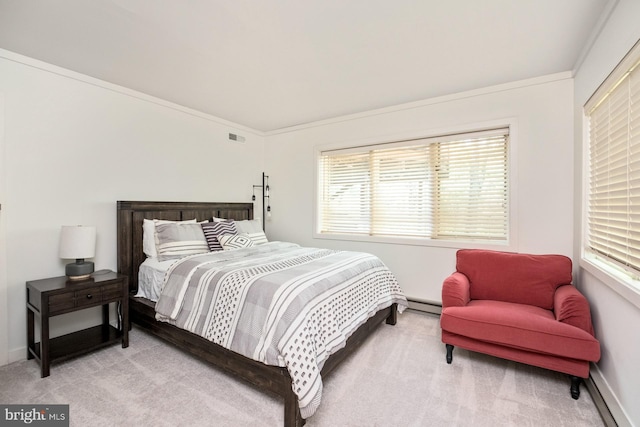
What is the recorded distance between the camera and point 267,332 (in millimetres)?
1781

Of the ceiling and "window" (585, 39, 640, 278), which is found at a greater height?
the ceiling

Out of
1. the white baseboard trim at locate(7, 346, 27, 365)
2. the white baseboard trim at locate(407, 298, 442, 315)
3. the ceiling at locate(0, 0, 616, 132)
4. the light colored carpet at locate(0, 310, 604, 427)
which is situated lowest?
the light colored carpet at locate(0, 310, 604, 427)

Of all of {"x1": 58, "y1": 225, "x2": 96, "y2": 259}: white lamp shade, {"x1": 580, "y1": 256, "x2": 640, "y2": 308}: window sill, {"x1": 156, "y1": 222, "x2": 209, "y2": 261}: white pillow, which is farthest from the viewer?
{"x1": 156, "y1": 222, "x2": 209, "y2": 261}: white pillow

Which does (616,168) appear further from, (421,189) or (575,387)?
(421,189)

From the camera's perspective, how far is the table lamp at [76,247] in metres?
2.43

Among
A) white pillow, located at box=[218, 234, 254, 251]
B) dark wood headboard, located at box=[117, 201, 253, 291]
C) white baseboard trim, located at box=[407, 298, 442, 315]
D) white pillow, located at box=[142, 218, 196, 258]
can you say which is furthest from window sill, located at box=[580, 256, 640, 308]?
dark wood headboard, located at box=[117, 201, 253, 291]

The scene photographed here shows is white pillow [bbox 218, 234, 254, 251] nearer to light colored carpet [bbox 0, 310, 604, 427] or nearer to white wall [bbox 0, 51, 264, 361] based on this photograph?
white wall [bbox 0, 51, 264, 361]

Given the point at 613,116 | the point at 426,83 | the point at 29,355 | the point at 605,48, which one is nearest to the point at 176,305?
the point at 29,355

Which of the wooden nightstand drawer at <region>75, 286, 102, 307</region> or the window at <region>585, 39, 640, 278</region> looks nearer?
the window at <region>585, 39, 640, 278</region>

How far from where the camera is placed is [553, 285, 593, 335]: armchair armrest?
2020mm

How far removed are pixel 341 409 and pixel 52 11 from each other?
3201mm

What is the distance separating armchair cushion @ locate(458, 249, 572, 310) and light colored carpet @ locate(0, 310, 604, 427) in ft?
1.86

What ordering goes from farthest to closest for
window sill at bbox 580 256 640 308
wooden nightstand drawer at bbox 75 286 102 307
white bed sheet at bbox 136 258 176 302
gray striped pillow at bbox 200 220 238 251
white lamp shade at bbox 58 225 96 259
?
gray striped pillow at bbox 200 220 238 251 < white bed sheet at bbox 136 258 176 302 < white lamp shade at bbox 58 225 96 259 < wooden nightstand drawer at bbox 75 286 102 307 < window sill at bbox 580 256 640 308

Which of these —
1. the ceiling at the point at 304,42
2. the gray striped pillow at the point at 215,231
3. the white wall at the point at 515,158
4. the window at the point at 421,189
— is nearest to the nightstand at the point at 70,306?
the gray striped pillow at the point at 215,231
